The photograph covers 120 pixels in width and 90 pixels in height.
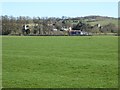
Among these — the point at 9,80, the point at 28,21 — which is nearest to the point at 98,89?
the point at 9,80

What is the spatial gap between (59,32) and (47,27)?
30.6 ft

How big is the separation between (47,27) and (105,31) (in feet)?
119

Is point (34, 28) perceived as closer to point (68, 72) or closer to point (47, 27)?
point (47, 27)

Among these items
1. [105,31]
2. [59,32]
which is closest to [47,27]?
[59,32]

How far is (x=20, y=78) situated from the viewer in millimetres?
16703

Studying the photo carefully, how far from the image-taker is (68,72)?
64.7 feet

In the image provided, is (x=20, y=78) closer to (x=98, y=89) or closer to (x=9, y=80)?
(x=9, y=80)

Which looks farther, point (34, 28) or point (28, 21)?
point (28, 21)

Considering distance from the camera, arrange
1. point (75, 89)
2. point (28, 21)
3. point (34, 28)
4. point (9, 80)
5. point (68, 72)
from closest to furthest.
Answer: point (75, 89), point (9, 80), point (68, 72), point (34, 28), point (28, 21)

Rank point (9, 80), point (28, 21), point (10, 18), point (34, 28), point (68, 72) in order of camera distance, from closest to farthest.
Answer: point (9, 80)
point (68, 72)
point (10, 18)
point (34, 28)
point (28, 21)

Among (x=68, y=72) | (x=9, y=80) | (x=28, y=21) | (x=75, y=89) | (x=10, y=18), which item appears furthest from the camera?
(x=28, y=21)

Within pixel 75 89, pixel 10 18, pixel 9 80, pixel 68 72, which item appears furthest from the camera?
pixel 10 18

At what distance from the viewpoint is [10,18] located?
172 meters

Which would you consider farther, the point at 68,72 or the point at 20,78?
the point at 68,72
